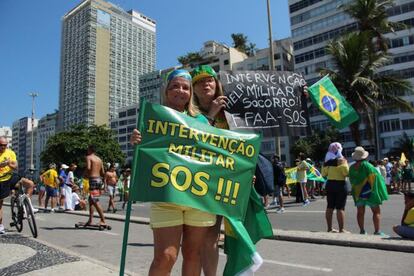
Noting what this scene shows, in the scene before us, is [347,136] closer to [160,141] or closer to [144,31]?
[160,141]

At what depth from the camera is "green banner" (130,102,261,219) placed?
10.5 ft

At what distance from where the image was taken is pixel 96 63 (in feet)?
549

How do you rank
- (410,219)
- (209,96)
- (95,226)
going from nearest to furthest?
1. (209,96)
2. (410,219)
3. (95,226)

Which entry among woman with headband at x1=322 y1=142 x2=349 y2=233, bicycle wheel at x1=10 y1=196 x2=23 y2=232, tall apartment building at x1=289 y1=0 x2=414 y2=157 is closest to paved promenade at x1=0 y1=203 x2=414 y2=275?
woman with headband at x1=322 y1=142 x2=349 y2=233

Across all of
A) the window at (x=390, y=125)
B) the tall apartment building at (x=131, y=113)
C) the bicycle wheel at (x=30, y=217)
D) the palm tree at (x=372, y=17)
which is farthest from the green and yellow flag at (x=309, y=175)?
the tall apartment building at (x=131, y=113)

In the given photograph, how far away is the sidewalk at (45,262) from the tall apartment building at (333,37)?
52.1 meters

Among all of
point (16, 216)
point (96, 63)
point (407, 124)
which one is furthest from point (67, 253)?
point (96, 63)

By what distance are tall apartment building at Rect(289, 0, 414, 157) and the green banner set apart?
53717 millimetres

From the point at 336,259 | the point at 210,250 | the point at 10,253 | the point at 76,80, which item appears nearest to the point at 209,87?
the point at 210,250

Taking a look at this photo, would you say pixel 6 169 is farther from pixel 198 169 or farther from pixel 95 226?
pixel 198 169

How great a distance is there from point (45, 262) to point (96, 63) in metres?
169

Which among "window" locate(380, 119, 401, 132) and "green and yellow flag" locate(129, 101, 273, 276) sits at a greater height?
"window" locate(380, 119, 401, 132)

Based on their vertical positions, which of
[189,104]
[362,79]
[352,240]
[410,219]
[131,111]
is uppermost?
[131,111]

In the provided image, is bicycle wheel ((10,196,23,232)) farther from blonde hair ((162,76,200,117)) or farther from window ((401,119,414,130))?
window ((401,119,414,130))
